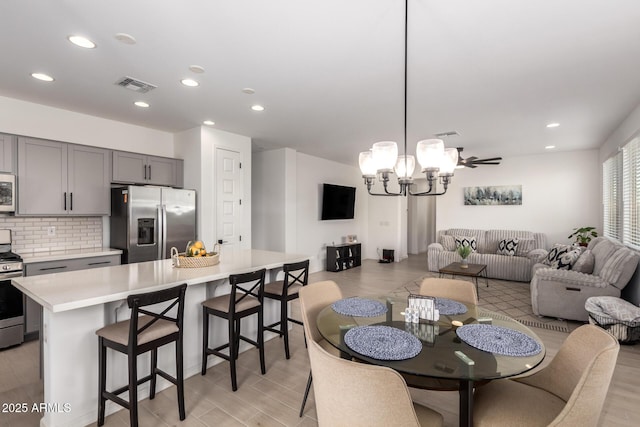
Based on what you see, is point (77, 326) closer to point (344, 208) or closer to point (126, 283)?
point (126, 283)

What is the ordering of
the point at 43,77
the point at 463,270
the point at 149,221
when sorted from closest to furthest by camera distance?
the point at 43,77 < the point at 149,221 < the point at 463,270

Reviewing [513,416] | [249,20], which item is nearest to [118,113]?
[249,20]

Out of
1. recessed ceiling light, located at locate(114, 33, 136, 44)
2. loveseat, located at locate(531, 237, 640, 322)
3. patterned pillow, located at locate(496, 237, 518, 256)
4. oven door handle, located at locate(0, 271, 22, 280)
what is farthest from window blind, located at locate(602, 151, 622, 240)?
oven door handle, located at locate(0, 271, 22, 280)

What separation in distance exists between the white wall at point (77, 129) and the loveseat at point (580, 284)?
562 cm

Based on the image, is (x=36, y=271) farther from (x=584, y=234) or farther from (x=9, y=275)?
(x=584, y=234)

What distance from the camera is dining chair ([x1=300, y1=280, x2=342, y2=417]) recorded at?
2168 mm

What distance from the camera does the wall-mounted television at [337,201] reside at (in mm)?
7375

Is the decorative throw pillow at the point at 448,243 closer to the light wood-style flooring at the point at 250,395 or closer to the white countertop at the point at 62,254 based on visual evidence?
the light wood-style flooring at the point at 250,395

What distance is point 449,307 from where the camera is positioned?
7.11 ft

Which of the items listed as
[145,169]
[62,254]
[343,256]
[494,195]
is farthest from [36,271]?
[494,195]

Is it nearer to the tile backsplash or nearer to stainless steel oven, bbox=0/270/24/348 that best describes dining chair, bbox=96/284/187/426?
stainless steel oven, bbox=0/270/24/348

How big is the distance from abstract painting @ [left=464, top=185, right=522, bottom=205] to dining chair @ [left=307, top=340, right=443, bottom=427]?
727 centimetres

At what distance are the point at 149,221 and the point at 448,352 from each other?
3818mm

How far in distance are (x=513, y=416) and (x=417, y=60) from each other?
248cm
